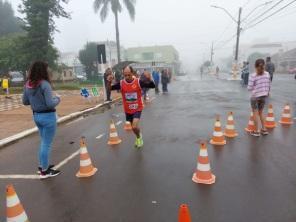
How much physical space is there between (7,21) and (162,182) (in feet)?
268

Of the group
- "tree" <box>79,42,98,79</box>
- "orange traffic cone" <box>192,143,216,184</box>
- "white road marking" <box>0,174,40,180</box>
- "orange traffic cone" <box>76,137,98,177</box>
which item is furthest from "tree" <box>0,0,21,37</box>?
"orange traffic cone" <box>192,143,216,184</box>

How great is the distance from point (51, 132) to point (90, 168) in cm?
94

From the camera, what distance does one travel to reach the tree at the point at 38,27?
3100 centimetres

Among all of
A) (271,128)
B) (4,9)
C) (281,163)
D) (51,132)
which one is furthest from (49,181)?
(4,9)

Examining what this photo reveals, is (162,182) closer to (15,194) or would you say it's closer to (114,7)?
(15,194)

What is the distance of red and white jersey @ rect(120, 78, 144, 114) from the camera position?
656cm

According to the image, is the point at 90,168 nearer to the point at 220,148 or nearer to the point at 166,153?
the point at 166,153

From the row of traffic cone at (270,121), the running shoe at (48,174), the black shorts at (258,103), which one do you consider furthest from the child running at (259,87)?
the running shoe at (48,174)

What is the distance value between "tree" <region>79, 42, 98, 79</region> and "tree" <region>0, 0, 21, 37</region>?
2832 cm

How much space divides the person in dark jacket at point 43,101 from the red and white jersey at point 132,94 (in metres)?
1.78

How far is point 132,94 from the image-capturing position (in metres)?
6.60

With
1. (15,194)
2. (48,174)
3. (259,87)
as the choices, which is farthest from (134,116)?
(15,194)

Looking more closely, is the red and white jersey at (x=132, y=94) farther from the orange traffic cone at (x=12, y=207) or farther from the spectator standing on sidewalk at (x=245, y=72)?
the spectator standing on sidewalk at (x=245, y=72)

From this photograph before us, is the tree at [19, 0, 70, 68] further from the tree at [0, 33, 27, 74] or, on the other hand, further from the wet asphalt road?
the wet asphalt road
